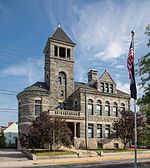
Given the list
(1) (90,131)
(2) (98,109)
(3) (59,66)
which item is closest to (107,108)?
(2) (98,109)

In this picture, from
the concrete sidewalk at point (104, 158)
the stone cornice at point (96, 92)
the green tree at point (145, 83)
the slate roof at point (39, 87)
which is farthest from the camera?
the stone cornice at point (96, 92)

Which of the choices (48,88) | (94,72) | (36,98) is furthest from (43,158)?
(94,72)

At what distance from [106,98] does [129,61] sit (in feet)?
94.7

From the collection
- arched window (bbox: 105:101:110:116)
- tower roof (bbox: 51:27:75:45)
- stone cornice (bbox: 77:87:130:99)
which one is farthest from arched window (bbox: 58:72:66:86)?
arched window (bbox: 105:101:110:116)

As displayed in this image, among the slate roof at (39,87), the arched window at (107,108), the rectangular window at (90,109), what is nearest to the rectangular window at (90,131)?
the rectangular window at (90,109)

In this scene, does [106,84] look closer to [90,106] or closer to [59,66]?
[90,106]

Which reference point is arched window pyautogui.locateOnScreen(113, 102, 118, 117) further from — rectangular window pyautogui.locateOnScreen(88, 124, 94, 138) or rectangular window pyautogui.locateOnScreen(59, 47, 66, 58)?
rectangular window pyautogui.locateOnScreen(59, 47, 66, 58)

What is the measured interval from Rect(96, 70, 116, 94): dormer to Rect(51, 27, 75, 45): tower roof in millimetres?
9009

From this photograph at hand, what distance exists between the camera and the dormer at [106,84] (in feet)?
155

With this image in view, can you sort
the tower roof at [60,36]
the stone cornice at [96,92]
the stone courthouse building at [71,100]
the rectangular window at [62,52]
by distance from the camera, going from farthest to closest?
the rectangular window at [62,52] → the tower roof at [60,36] → the stone cornice at [96,92] → the stone courthouse building at [71,100]

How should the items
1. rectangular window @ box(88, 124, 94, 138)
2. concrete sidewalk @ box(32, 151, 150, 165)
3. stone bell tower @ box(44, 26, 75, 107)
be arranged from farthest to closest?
stone bell tower @ box(44, 26, 75, 107) < rectangular window @ box(88, 124, 94, 138) < concrete sidewalk @ box(32, 151, 150, 165)

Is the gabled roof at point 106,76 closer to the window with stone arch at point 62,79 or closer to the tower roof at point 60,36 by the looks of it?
the window with stone arch at point 62,79

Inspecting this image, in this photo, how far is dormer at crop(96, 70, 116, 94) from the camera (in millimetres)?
47188

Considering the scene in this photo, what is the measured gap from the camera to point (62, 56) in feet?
162
